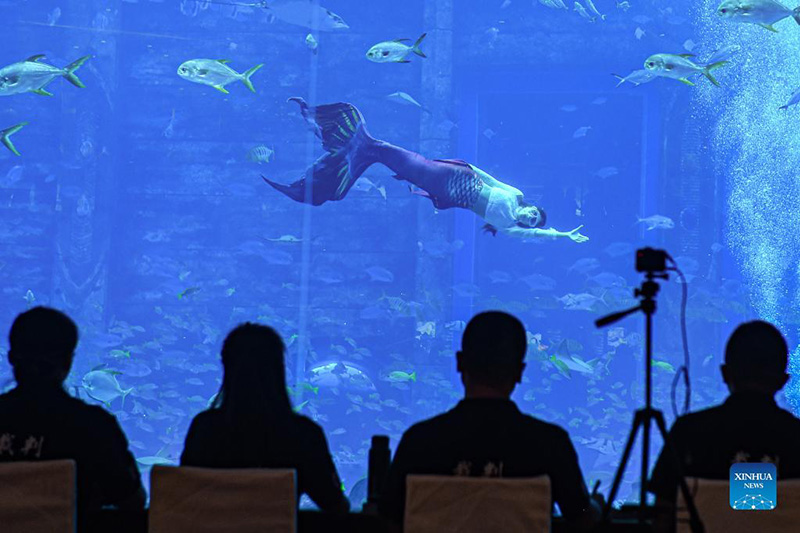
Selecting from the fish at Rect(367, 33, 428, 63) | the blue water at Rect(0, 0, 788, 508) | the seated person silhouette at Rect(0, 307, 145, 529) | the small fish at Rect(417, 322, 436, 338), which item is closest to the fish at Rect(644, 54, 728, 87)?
the fish at Rect(367, 33, 428, 63)

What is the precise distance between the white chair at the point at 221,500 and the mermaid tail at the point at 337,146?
4699 mm

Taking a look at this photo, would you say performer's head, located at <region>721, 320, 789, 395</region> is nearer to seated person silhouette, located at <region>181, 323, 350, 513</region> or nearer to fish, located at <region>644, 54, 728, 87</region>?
seated person silhouette, located at <region>181, 323, 350, 513</region>

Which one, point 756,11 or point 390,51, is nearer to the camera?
point 756,11

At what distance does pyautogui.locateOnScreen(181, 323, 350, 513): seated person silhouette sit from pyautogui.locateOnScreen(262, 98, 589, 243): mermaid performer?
4.31 meters

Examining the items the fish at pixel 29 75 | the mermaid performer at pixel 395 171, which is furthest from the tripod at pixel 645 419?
the fish at pixel 29 75

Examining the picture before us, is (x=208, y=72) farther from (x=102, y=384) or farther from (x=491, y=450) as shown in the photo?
(x=491, y=450)

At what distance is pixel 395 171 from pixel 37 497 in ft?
17.1

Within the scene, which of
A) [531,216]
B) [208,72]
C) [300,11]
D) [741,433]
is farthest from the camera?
[300,11]

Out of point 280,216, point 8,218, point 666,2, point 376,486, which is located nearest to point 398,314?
point 280,216

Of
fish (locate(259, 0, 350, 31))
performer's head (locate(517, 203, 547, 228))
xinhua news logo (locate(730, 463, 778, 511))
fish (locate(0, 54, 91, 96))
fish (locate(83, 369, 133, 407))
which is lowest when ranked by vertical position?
xinhua news logo (locate(730, 463, 778, 511))

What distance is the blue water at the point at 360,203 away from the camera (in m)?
16.5

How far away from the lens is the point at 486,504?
6.07ft

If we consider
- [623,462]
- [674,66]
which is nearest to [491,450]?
[623,462]

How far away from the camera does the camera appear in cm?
220
